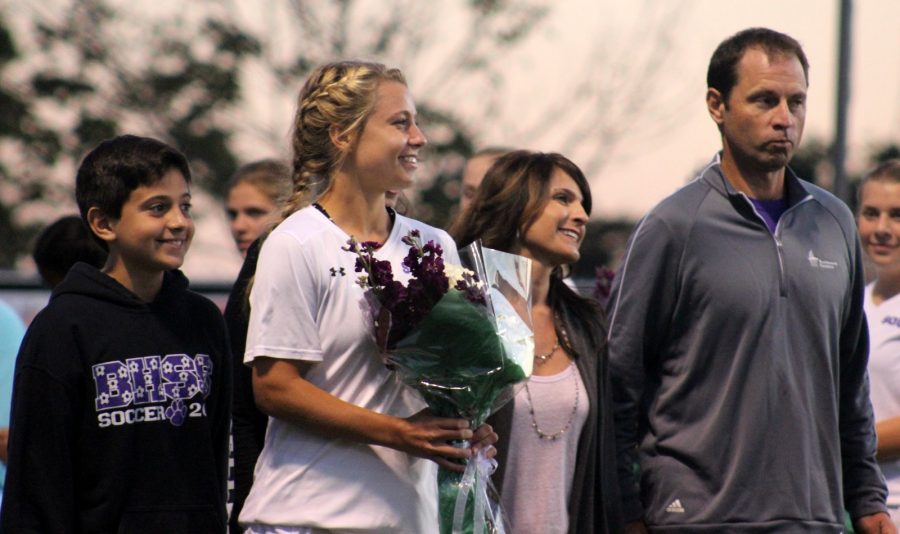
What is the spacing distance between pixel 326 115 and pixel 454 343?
0.81 meters

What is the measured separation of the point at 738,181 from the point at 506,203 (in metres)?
0.78

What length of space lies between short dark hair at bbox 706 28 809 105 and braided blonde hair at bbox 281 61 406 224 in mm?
1177

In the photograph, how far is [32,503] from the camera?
4.01 m

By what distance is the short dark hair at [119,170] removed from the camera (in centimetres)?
438

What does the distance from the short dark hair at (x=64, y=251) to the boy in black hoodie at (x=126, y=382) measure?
1235 millimetres

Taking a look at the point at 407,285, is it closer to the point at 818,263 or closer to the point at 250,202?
the point at 818,263

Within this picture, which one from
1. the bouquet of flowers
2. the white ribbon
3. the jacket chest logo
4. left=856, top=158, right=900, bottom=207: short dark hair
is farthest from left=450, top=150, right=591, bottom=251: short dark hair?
left=856, top=158, right=900, bottom=207: short dark hair

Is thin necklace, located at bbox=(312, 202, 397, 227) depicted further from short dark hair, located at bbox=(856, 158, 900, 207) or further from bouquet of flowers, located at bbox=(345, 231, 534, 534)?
short dark hair, located at bbox=(856, 158, 900, 207)

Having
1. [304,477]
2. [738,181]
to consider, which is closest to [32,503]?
[304,477]

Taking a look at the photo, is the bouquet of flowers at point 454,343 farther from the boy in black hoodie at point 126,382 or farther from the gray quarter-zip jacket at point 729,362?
the gray quarter-zip jacket at point 729,362

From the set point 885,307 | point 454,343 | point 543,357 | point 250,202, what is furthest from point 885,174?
point 454,343

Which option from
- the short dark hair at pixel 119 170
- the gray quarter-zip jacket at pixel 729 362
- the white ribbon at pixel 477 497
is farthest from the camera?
the gray quarter-zip jacket at pixel 729 362

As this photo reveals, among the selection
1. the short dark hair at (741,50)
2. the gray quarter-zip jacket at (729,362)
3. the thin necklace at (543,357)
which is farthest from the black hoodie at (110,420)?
the short dark hair at (741,50)

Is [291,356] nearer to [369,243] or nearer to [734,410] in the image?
[369,243]
